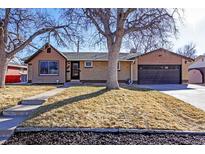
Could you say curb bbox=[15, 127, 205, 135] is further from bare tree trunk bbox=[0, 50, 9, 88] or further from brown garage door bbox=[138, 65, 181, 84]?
brown garage door bbox=[138, 65, 181, 84]

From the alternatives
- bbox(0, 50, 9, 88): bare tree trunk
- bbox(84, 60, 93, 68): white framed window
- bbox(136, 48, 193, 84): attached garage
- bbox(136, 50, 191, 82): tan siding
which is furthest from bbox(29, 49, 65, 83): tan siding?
bbox(136, 50, 191, 82): tan siding

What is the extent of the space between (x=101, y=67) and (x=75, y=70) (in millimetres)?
2827

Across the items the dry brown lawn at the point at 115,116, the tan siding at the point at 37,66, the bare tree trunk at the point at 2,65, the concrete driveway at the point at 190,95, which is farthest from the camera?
the tan siding at the point at 37,66

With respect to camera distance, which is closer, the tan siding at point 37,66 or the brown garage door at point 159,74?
the tan siding at point 37,66

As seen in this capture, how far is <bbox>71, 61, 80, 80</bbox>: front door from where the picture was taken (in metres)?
26.7

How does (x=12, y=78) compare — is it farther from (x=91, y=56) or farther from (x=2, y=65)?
(x=2, y=65)

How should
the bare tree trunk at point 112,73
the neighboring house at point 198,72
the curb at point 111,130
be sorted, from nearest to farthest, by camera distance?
the curb at point 111,130, the bare tree trunk at point 112,73, the neighboring house at point 198,72

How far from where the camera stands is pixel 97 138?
6.02 metres

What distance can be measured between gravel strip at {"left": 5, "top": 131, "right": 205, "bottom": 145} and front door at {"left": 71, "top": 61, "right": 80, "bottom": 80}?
67.2 ft

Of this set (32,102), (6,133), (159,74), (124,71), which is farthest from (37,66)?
(6,133)

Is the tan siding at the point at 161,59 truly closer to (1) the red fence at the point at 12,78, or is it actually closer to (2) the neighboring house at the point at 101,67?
(2) the neighboring house at the point at 101,67

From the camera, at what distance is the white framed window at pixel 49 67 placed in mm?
25844

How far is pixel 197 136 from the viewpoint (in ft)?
20.8

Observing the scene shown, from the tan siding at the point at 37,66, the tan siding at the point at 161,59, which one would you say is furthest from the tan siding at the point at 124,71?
the tan siding at the point at 37,66
